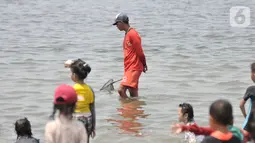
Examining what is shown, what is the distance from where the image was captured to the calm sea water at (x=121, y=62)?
9.41m

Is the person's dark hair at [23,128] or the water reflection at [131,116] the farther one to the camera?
the water reflection at [131,116]

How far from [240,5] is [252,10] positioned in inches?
78.3

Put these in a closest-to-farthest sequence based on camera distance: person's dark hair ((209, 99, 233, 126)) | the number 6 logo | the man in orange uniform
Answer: person's dark hair ((209, 99, 233, 126)) → the man in orange uniform → the number 6 logo

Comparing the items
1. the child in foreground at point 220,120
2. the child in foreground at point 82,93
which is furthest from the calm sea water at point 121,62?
the child in foreground at point 220,120

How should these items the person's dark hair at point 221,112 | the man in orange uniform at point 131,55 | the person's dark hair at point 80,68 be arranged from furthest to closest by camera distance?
the man in orange uniform at point 131,55
the person's dark hair at point 80,68
the person's dark hair at point 221,112

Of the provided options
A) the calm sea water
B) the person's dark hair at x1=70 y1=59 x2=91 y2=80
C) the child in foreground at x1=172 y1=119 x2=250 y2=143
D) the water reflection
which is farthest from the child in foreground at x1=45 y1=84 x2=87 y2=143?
the water reflection

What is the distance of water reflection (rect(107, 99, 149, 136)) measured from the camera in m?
8.80

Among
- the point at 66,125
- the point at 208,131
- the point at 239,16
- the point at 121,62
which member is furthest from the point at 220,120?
the point at 239,16

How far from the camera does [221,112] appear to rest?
4621 millimetres

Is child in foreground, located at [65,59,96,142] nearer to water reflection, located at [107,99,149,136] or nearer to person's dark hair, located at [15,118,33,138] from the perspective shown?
person's dark hair, located at [15,118,33,138]

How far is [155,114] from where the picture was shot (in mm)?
9727

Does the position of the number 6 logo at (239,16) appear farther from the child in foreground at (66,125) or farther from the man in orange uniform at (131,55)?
the child in foreground at (66,125)

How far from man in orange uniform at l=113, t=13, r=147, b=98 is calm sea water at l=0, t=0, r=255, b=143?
1.58 ft

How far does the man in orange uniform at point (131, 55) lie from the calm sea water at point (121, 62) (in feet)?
1.58
